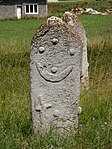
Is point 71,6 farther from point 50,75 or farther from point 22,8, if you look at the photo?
point 50,75

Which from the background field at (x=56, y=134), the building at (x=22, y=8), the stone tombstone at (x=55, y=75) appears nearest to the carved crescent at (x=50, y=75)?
the stone tombstone at (x=55, y=75)

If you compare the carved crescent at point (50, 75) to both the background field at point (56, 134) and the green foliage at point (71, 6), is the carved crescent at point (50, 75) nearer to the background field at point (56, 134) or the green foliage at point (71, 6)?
the background field at point (56, 134)

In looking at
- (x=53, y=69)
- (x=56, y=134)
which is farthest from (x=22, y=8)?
(x=56, y=134)

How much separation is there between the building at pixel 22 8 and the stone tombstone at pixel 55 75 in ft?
141

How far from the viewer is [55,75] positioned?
4.84 metres

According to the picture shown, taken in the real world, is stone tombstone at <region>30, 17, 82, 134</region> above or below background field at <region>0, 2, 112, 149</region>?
above

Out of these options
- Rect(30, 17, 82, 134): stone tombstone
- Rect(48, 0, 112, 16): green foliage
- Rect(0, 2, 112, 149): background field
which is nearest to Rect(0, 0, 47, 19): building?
Rect(48, 0, 112, 16): green foliage

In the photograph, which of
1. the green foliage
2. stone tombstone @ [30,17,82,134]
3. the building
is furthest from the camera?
the green foliage

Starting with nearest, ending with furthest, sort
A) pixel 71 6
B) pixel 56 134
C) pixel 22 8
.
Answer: pixel 56 134 < pixel 22 8 < pixel 71 6

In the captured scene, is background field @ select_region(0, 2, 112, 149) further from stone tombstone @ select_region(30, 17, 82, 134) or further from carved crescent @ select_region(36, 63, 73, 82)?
carved crescent @ select_region(36, 63, 73, 82)

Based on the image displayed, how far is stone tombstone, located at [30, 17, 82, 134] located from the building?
43.1m

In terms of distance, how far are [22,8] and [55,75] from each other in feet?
145

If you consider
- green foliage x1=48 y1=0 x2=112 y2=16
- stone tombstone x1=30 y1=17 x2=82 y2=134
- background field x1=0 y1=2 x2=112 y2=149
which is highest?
stone tombstone x1=30 y1=17 x2=82 y2=134

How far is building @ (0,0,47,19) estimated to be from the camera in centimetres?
4744
